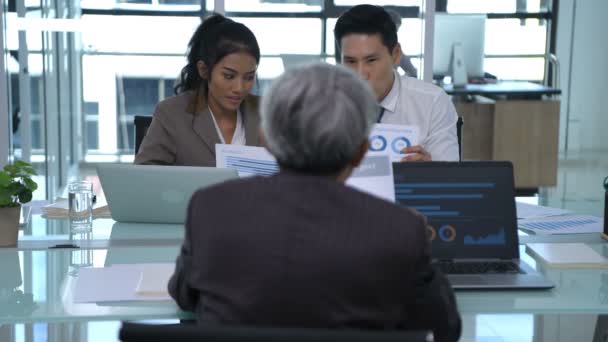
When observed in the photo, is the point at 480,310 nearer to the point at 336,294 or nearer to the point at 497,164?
the point at 497,164

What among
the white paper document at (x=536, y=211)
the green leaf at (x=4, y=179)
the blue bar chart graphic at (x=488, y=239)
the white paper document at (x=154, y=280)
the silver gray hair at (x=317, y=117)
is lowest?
the white paper document at (x=154, y=280)

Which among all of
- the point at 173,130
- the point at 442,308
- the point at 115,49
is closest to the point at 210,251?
the point at 442,308

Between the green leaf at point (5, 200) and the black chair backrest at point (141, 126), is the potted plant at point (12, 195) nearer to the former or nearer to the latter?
the green leaf at point (5, 200)

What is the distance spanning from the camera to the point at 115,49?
17.8ft

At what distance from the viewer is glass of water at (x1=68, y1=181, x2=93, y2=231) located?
2424mm

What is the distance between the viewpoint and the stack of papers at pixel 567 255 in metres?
2.08

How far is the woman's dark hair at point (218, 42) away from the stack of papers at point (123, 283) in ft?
3.25

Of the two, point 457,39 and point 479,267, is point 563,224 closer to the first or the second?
point 479,267

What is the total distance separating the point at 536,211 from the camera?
2719mm

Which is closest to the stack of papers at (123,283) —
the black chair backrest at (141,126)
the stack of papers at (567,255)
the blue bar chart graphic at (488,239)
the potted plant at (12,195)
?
the potted plant at (12,195)

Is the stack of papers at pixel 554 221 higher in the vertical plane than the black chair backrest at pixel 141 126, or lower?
lower

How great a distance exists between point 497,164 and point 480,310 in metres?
0.43

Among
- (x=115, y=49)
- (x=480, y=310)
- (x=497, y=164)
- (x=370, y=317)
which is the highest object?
(x=115, y=49)

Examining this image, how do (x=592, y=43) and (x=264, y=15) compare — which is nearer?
(x=264, y=15)
